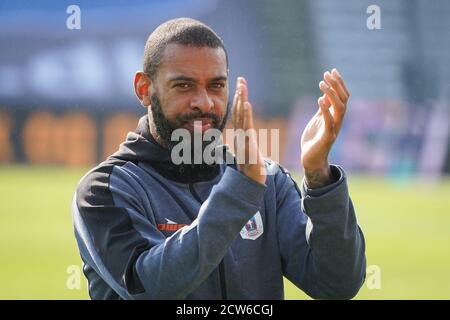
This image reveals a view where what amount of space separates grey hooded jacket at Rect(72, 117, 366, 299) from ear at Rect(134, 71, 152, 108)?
0.12m

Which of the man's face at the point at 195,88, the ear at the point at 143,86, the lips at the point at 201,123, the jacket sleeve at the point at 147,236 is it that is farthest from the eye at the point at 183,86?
the jacket sleeve at the point at 147,236

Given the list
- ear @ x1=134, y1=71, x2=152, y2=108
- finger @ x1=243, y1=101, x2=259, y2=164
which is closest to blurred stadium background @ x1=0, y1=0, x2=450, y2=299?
ear @ x1=134, y1=71, x2=152, y2=108

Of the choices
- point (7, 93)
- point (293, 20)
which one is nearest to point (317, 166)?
point (7, 93)

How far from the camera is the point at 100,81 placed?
22.0 metres

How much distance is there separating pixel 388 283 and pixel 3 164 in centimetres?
1346

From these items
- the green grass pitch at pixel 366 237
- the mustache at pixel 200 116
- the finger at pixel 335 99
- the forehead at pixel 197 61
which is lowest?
the green grass pitch at pixel 366 237

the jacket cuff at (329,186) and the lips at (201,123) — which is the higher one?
the lips at (201,123)

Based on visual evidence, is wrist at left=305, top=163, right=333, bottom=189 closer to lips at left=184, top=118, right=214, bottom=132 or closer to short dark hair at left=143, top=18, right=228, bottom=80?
lips at left=184, top=118, right=214, bottom=132

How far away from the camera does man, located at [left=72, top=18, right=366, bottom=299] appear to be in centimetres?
263

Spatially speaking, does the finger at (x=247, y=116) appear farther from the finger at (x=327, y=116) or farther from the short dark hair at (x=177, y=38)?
the short dark hair at (x=177, y=38)

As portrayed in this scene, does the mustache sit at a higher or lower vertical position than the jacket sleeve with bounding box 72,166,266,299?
higher

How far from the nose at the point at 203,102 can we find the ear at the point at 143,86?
31 cm

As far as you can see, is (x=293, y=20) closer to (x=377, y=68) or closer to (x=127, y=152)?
(x=377, y=68)

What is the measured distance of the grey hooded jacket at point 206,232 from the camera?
262 centimetres
